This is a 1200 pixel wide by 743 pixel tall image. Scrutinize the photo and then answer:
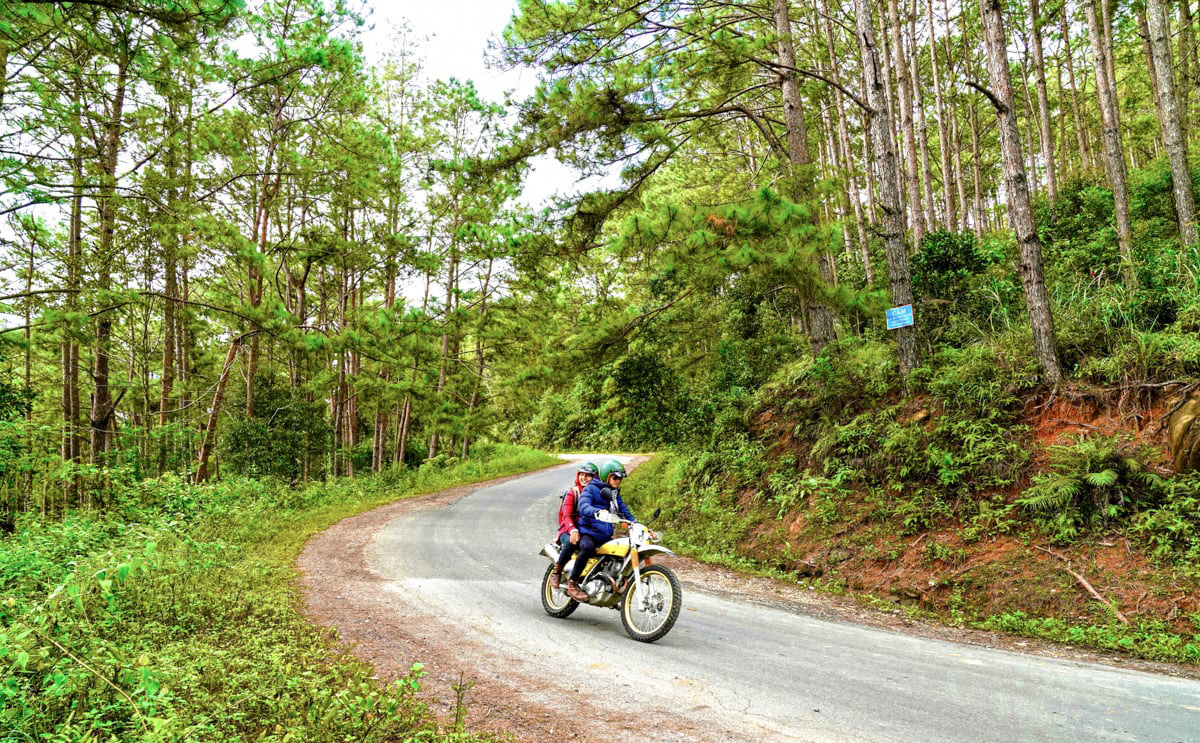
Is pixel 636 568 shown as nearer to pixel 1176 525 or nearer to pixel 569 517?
pixel 569 517

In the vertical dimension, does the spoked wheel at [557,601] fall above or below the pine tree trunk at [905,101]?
below

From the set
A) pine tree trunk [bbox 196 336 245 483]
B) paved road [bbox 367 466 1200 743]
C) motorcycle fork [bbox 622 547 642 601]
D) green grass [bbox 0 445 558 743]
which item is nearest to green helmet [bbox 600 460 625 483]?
motorcycle fork [bbox 622 547 642 601]

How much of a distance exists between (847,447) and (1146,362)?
3936 millimetres

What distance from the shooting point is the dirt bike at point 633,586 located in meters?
5.75

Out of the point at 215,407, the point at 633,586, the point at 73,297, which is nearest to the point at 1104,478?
the point at 633,586

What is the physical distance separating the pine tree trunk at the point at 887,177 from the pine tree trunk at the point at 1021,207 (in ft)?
5.00

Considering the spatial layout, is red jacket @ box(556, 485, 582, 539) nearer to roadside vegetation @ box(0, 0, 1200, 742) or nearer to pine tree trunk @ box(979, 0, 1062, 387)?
roadside vegetation @ box(0, 0, 1200, 742)

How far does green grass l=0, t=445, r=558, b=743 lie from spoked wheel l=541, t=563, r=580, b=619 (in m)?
2.31

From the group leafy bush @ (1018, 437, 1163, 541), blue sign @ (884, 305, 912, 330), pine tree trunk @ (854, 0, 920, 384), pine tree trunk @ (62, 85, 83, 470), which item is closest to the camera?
leafy bush @ (1018, 437, 1163, 541)

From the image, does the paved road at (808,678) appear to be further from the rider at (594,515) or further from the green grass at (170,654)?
the green grass at (170,654)

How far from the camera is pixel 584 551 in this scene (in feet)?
21.0

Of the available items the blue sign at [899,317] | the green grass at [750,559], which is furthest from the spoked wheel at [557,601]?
the blue sign at [899,317]

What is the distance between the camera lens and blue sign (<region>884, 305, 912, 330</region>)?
32.0ft

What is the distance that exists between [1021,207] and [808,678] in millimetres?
7589
